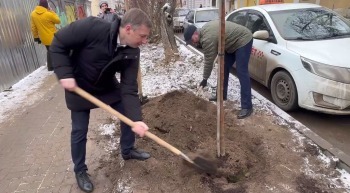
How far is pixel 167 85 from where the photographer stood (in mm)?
5855

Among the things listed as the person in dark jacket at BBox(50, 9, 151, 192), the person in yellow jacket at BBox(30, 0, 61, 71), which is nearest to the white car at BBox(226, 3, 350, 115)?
the person in dark jacket at BBox(50, 9, 151, 192)

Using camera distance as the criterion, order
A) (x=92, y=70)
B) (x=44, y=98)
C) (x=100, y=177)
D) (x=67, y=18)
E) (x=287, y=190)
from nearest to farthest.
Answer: (x=92, y=70)
(x=287, y=190)
(x=100, y=177)
(x=44, y=98)
(x=67, y=18)

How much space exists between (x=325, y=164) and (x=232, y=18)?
393cm

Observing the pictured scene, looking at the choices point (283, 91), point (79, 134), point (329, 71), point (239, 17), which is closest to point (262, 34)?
point (283, 91)

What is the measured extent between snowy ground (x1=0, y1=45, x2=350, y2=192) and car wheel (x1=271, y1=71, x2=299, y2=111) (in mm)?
183

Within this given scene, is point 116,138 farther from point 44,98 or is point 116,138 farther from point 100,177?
point 44,98

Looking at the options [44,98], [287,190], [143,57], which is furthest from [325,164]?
[143,57]

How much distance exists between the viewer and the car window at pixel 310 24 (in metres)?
4.54

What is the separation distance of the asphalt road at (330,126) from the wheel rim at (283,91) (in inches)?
10.6

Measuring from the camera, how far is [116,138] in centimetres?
385

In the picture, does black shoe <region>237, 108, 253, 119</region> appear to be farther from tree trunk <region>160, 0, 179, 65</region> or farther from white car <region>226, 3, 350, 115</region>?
tree trunk <region>160, 0, 179, 65</region>

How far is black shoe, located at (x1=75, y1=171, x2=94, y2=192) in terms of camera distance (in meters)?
2.83

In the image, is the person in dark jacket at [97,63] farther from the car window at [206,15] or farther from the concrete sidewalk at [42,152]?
the car window at [206,15]

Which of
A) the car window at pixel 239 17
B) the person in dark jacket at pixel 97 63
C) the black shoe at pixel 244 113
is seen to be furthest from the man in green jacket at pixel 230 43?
the car window at pixel 239 17
